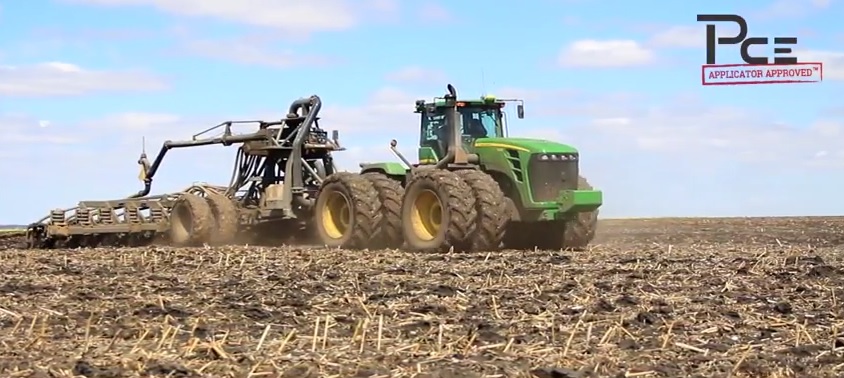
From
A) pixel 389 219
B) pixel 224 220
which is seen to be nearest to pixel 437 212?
pixel 389 219

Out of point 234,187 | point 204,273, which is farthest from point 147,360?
point 234,187

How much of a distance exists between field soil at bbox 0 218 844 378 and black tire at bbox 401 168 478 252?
1525 mm

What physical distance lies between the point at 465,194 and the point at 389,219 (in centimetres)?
188

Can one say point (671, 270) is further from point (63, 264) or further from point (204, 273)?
point (63, 264)

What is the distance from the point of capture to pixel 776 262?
40.7 ft

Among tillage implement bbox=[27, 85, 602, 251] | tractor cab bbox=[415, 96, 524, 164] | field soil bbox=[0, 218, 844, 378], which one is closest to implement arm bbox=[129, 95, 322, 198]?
tillage implement bbox=[27, 85, 602, 251]

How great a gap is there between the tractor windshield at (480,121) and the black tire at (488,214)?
5.34 ft

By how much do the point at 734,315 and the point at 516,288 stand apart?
225cm

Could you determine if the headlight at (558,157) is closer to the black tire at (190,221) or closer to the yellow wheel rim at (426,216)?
the yellow wheel rim at (426,216)

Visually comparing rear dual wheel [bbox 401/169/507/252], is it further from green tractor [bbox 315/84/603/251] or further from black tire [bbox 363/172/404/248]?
black tire [bbox 363/172/404/248]

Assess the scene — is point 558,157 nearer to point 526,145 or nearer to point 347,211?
point 526,145

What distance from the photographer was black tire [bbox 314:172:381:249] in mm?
16250

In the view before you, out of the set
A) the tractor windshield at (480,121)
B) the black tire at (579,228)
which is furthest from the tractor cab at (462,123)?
the black tire at (579,228)

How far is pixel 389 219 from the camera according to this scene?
53.4ft
